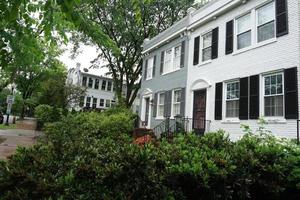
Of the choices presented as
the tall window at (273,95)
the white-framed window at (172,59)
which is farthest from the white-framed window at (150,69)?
the tall window at (273,95)

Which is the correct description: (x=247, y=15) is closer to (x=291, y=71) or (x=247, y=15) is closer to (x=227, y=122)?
(x=291, y=71)

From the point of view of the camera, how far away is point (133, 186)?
2.95 m

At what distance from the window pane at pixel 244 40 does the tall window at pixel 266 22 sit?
533mm

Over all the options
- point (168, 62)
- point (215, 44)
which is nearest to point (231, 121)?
point (215, 44)

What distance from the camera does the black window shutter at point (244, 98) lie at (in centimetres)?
1094

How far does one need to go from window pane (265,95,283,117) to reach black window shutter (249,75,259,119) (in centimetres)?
40

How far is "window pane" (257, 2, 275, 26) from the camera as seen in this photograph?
10492 millimetres

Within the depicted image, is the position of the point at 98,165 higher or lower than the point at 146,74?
lower

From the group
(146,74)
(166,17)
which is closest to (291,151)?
(146,74)

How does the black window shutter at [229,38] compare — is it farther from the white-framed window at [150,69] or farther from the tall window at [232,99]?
the white-framed window at [150,69]

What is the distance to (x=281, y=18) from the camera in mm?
9891

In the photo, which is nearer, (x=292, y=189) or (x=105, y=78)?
(x=292, y=189)

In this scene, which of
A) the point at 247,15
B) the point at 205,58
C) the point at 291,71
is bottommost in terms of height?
the point at 291,71

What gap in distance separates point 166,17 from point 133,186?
85.9 feet
